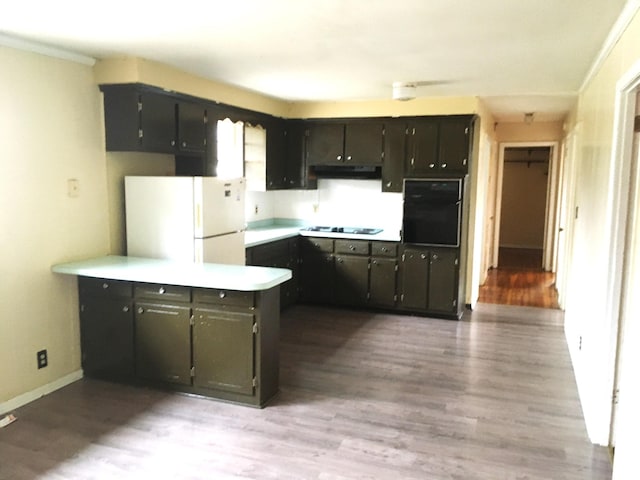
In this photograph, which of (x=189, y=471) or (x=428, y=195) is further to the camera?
(x=428, y=195)

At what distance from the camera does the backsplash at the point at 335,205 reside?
20.2ft

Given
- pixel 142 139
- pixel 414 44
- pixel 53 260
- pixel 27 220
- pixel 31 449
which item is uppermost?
pixel 414 44

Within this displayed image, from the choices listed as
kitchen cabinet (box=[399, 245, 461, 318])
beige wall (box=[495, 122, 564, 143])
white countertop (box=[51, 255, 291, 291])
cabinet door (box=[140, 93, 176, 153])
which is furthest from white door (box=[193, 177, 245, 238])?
beige wall (box=[495, 122, 564, 143])

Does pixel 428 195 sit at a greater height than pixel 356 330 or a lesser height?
greater

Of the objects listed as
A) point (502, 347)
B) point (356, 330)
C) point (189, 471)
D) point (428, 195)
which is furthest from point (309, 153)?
point (189, 471)

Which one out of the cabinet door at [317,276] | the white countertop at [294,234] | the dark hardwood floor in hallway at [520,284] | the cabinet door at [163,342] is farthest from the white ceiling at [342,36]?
the dark hardwood floor in hallway at [520,284]

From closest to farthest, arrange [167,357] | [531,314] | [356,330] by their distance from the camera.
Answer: [167,357], [356,330], [531,314]

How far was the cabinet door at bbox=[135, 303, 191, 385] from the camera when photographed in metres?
3.55

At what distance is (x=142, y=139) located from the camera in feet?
12.6

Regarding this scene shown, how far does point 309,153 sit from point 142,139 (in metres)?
2.53

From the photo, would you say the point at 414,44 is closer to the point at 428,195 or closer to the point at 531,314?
the point at 428,195

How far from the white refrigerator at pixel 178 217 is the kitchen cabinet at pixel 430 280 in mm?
2267

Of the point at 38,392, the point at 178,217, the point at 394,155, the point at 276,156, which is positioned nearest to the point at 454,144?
the point at 394,155

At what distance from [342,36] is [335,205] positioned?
3377mm
